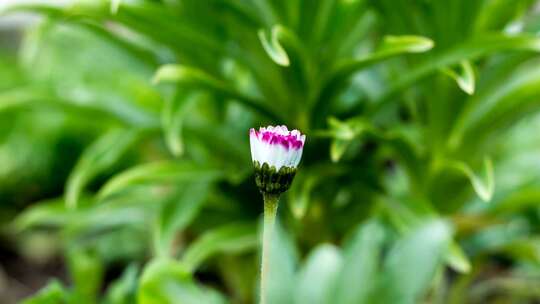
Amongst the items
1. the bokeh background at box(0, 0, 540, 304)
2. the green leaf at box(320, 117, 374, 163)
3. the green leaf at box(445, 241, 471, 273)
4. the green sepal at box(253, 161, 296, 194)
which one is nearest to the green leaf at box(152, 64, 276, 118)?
the bokeh background at box(0, 0, 540, 304)

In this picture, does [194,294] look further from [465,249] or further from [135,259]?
[135,259]

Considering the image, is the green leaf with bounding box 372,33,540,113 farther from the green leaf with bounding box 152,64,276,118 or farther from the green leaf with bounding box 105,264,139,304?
the green leaf with bounding box 105,264,139,304

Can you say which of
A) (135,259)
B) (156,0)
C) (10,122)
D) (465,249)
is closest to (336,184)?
(465,249)

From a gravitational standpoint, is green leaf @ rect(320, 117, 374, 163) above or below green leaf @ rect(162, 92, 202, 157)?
below

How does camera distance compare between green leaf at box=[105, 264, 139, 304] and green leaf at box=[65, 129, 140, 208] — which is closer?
green leaf at box=[105, 264, 139, 304]

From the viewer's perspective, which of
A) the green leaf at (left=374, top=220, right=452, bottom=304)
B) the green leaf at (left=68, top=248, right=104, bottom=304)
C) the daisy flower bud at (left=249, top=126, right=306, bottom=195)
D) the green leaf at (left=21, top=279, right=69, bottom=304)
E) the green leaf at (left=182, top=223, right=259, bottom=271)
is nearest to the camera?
the daisy flower bud at (left=249, top=126, right=306, bottom=195)

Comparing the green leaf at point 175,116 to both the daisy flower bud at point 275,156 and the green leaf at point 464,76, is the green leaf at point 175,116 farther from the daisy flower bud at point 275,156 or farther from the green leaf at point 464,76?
the daisy flower bud at point 275,156
